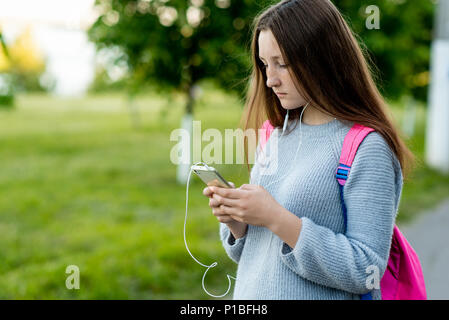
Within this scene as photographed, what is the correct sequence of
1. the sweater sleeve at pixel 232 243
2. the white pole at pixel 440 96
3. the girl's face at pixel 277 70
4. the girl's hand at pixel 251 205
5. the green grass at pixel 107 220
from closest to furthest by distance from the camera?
the girl's hand at pixel 251 205 < the girl's face at pixel 277 70 < the sweater sleeve at pixel 232 243 < the green grass at pixel 107 220 < the white pole at pixel 440 96

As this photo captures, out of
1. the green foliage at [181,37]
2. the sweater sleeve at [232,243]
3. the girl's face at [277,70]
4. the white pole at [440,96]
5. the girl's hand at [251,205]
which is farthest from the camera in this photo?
the white pole at [440,96]

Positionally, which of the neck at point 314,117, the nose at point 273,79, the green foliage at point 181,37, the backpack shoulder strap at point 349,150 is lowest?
the backpack shoulder strap at point 349,150

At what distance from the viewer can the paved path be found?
4.23 meters

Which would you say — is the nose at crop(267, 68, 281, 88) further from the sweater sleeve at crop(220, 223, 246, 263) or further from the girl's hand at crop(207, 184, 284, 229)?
the sweater sleeve at crop(220, 223, 246, 263)

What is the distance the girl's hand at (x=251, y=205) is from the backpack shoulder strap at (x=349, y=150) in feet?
0.67

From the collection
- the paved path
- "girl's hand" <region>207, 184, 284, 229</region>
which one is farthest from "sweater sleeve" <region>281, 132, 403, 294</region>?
the paved path

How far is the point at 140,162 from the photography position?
11469mm

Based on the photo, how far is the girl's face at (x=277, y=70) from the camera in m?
1.47

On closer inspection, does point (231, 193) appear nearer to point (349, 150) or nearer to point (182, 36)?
point (349, 150)

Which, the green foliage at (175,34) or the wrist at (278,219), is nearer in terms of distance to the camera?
the wrist at (278,219)

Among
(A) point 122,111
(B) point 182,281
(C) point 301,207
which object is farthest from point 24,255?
(A) point 122,111

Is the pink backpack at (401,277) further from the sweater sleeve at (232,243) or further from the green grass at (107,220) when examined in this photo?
the green grass at (107,220)

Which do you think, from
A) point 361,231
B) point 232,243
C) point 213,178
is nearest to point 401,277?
point 361,231

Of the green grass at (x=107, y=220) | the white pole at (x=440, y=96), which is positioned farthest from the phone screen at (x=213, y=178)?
the white pole at (x=440, y=96)
